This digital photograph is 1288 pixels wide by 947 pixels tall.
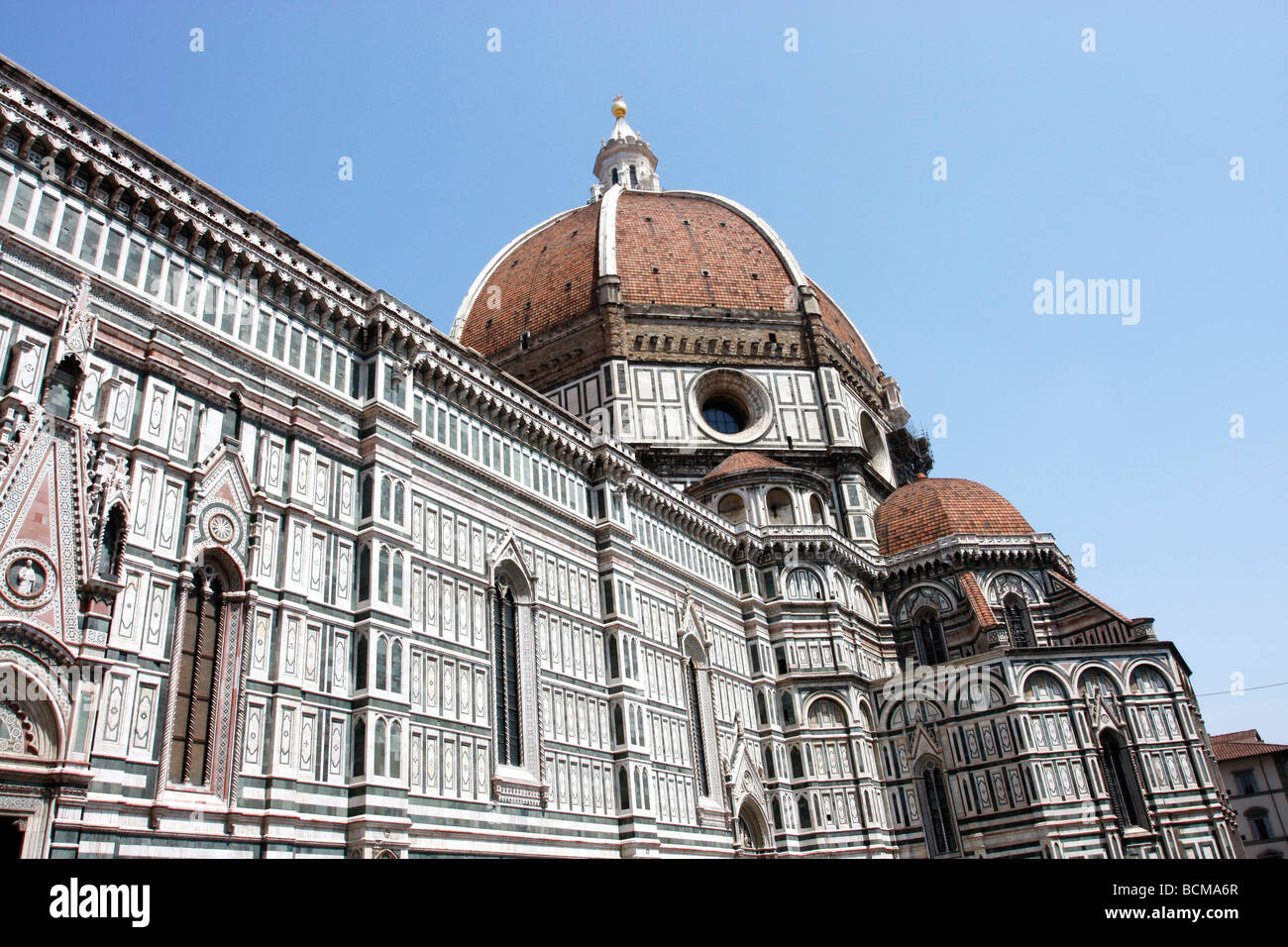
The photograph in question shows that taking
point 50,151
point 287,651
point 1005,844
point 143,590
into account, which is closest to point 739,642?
point 1005,844

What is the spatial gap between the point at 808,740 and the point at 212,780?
2208cm

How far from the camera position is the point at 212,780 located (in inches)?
626

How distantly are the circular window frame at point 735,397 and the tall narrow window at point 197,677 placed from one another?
90.1ft

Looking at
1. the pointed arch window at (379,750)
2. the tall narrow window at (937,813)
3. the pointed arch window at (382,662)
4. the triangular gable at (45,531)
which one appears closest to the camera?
the triangular gable at (45,531)

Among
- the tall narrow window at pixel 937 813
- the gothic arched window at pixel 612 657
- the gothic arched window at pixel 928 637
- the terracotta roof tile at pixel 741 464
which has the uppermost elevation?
the terracotta roof tile at pixel 741 464

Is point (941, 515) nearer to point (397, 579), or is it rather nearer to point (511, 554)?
point (511, 554)

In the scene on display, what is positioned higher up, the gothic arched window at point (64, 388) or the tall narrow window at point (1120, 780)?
the gothic arched window at point (64, 388)

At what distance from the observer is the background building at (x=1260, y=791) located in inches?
2281

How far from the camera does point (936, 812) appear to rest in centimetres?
3369

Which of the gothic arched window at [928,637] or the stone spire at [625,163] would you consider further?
the stone spire at [625,163]

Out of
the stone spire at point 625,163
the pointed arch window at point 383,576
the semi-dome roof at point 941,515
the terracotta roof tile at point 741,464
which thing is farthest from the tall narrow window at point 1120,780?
the stone spire at point 625,163

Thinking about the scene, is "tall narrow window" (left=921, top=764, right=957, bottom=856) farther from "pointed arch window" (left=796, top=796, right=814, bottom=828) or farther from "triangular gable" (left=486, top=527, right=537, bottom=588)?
"triangular gable" (left=486, top=527, right=537, bottom=588)

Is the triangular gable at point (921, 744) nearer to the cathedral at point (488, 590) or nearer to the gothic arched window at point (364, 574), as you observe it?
the cathedral at point (488, 590)
